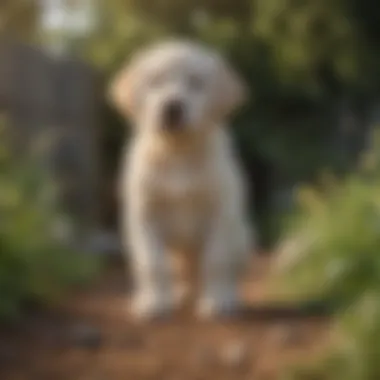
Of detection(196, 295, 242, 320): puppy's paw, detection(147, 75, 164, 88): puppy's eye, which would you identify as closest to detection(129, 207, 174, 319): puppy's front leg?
detection(196, 295, 242, 320): puppy's paw

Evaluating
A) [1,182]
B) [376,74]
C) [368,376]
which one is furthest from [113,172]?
[368,376]

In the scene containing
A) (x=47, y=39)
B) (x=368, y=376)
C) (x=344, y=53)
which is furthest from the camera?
(x=47, y=39)

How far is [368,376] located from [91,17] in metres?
5.59

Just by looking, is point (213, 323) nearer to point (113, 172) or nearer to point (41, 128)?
point (41, 128)

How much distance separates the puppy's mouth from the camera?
349cm

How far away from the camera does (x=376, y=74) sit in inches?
247

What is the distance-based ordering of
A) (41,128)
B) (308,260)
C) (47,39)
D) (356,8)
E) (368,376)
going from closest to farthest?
(368,376)
(308,260)
(356,8)
(41,128)
(47,39)

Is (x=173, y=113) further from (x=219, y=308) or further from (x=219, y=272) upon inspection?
(x=219, y=308)

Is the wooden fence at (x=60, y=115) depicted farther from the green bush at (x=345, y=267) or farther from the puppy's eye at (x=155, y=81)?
the green bush at (x=345, y=267)

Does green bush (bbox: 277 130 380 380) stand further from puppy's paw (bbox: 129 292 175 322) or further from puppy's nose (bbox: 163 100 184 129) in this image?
puppy's nose (bbox: 163 100 184 129)

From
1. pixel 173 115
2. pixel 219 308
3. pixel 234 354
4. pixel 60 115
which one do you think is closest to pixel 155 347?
pixel 234 354

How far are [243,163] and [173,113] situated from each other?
4.59 meters

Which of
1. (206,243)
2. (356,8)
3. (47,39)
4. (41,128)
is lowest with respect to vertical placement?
(206,243)

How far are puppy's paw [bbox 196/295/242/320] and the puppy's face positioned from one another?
0.67 meters
